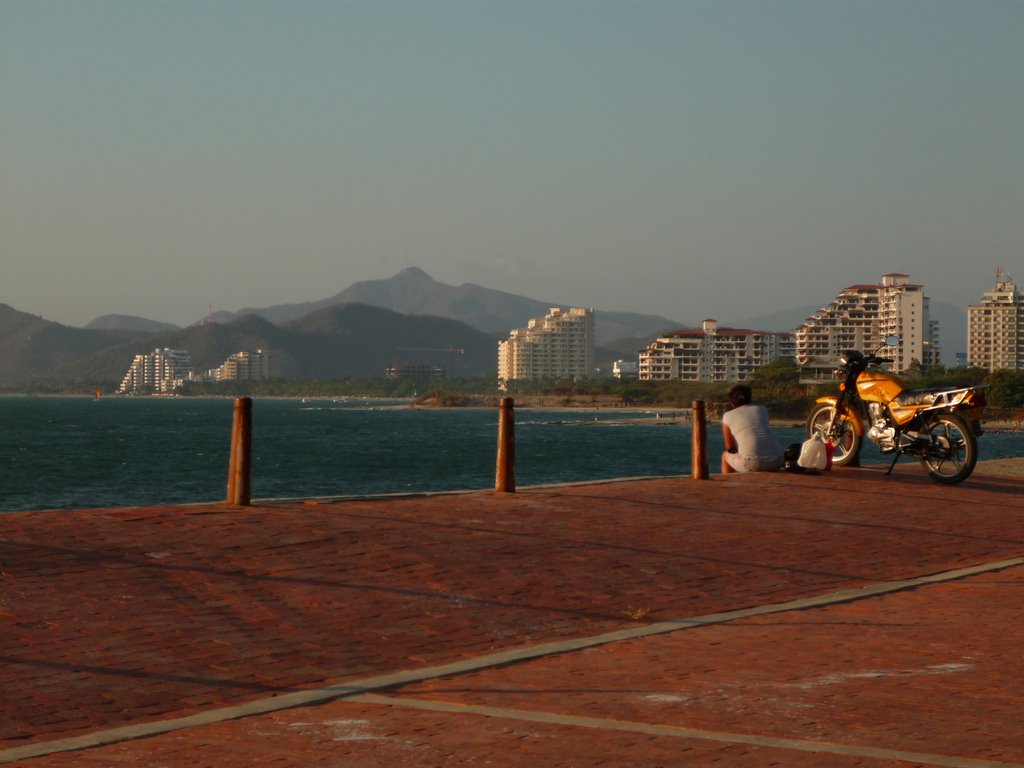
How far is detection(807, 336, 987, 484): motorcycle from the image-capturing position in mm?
18547

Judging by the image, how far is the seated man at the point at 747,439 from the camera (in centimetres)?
1856

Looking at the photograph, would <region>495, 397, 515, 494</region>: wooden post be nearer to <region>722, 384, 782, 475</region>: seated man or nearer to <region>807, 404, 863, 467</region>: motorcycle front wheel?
<region>722, 384, 782, 475</region>: seated man

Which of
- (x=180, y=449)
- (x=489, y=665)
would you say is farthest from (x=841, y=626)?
(x=180, y=449)

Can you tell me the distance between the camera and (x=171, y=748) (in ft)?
21.6

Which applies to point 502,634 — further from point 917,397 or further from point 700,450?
point 917,397

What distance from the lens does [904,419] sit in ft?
62.2

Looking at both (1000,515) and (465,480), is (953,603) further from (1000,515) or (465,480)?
(465,480)

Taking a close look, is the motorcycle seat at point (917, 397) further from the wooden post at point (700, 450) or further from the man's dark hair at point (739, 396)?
the wooden post at point (700, 450)

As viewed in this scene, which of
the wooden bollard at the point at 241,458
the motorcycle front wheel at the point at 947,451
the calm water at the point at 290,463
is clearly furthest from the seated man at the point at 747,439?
the calm water at the point at 290,463

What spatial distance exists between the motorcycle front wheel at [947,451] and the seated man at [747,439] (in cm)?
213

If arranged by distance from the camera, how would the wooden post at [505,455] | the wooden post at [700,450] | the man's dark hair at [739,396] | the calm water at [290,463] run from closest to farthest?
1. the wooden post at [505,455]
2. the wooden post at [700,450]
3. the man's dark hair at [739,396]
4. the calm water at [290,463]

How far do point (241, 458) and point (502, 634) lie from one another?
14.0 ft

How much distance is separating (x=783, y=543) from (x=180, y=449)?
8553 cm

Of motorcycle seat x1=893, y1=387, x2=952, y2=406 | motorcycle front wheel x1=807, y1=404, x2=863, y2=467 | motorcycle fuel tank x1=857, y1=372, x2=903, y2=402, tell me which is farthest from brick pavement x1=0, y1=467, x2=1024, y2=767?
motorcycle front wheel x1=807, y1=404, x2=863, y2=467
